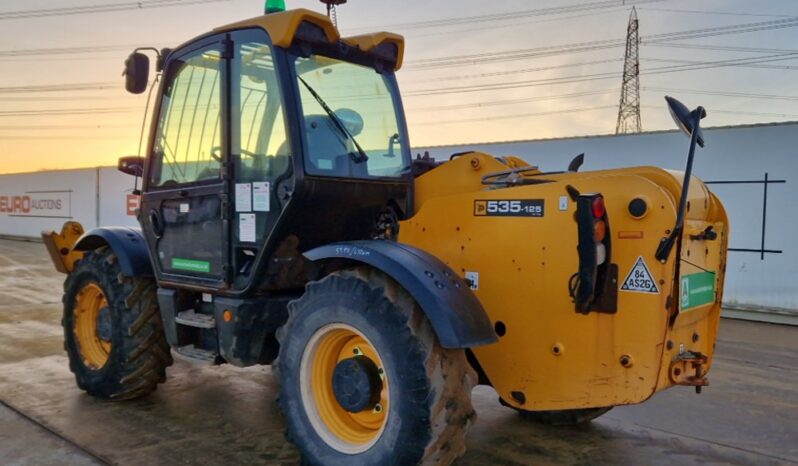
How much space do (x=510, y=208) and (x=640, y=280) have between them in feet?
2.51

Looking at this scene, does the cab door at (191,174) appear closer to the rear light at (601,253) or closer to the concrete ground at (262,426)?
the concrete ground at (262,426)

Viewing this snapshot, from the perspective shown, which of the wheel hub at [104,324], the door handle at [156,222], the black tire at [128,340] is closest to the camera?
the door handle at [156,222]

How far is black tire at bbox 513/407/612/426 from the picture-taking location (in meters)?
4.52

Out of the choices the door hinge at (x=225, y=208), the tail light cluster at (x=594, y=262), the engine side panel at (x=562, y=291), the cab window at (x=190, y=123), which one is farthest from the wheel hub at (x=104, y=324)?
the tail light cluster at (x=594, y=262)

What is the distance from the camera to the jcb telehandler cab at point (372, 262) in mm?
3246

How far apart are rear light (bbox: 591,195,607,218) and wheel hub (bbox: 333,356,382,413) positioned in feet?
4.44

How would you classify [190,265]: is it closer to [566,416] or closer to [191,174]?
[191,174]

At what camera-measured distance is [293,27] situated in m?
3.93

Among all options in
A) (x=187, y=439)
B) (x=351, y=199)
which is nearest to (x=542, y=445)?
(x=351, y=199)

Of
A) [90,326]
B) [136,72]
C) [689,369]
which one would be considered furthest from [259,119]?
[689,369]

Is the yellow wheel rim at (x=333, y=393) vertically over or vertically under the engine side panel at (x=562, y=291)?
under

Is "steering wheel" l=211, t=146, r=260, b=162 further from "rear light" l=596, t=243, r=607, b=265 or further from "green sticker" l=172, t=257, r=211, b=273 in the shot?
"rear light" l=596, t=243, r=607, b=265

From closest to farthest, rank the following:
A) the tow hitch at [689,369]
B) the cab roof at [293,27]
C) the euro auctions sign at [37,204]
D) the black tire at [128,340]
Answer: the tow hitch at [689,369] → the cab roof at [293,27] → the black tire at [128,340] → the euro auctions sign at [37,204]

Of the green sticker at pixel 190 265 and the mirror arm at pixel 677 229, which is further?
the green sticker at pixel 190 265
